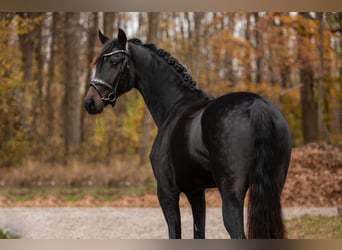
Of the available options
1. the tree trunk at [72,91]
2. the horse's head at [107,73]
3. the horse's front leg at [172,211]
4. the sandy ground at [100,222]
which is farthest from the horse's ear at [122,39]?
the tree trunk at [72,91]

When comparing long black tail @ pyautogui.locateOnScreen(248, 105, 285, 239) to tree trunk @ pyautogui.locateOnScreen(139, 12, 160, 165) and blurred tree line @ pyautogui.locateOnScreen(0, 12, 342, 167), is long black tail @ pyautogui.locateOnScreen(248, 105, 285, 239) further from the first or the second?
tree trunk @ pyautogui.locateOnScreen(139, 12, 160, 165)

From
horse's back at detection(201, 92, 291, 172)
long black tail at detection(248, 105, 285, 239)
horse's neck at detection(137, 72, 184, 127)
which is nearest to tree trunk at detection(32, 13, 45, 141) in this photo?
horse's neck at detection(137, 72, 184, 127)

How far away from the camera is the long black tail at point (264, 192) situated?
3.60m

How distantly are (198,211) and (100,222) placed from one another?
5.81m

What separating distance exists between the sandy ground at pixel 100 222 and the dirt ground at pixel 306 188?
1.84 feet

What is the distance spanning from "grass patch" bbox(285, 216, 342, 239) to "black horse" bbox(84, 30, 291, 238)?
4180mm

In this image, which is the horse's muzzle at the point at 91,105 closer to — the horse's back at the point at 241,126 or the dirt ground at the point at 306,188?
the horse's back at the point at 241,126

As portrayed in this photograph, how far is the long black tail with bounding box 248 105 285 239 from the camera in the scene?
3600 millimetres

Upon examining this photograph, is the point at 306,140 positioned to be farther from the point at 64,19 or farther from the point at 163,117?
the point at 163,117

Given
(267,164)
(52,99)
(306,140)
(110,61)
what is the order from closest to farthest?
(267,164) → (110,61) → (306,140) → (52,99)

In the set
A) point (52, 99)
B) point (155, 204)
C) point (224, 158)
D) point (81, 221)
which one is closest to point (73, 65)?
point (52, 99)

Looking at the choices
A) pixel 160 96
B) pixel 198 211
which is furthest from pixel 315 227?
pixel 160 96

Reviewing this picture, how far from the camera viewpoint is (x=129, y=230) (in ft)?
29.5

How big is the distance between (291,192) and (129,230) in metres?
4.59
